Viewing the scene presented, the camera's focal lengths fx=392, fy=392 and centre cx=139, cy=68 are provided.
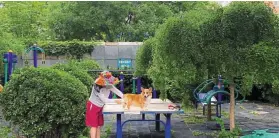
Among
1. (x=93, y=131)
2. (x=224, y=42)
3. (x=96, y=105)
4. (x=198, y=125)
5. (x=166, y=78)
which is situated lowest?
(x=198, y=125)

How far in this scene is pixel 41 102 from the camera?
542 cm

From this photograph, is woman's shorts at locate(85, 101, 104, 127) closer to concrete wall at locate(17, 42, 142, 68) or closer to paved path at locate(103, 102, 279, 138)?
paved path at locate(103, 102, 279, 138)

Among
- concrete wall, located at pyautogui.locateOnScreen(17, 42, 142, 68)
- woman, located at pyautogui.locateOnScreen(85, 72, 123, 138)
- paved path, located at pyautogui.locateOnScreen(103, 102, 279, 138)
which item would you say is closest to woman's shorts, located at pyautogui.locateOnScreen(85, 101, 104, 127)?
woman, located at pyautogui.locateOnScreen(85, 72, 123, 138)

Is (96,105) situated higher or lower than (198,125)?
higher

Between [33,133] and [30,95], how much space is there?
552 millimetres

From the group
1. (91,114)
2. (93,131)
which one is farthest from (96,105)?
(93,131)

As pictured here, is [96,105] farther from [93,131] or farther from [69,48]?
[69,48]

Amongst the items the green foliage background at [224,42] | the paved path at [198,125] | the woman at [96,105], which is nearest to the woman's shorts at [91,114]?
the woman at [96,105]

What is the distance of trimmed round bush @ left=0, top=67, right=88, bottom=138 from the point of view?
543 cm

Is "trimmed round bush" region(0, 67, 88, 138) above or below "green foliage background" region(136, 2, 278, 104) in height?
below

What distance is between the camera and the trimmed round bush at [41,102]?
543cm

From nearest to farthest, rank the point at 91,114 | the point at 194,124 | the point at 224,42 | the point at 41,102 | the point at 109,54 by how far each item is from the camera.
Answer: the point at 41,102, the point at 91,114, the point at 224,42, the point at 194,124, the point at 109,54

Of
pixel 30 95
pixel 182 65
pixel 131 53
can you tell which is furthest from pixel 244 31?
pixel 131 53

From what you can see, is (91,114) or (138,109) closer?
(91,114)
